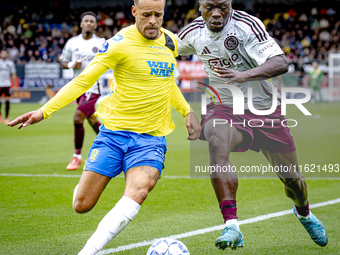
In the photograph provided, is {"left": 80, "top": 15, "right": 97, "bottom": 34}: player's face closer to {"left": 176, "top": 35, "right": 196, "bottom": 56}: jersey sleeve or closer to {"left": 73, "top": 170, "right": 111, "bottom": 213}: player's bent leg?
{"left": 176, "top": 35, "right": 196, "bottom": 56}: jersey sleeve

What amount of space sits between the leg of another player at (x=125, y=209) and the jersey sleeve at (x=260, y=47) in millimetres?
1371

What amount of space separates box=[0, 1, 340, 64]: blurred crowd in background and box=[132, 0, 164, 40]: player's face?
25.0 m

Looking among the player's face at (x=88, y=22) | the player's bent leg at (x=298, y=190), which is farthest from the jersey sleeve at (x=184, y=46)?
the player's face at (x=88, y=22)

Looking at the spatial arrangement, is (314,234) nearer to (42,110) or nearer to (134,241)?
(134,241)

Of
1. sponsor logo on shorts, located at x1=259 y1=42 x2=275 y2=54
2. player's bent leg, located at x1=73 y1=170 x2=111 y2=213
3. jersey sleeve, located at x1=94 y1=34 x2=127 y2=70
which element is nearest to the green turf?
player's bent leg, located at x1=73 y1=170 x2=111 y2=213

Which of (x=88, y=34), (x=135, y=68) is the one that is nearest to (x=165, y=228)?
(x=135, y=68)

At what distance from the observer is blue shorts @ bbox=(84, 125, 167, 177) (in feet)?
11.6

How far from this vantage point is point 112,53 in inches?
138

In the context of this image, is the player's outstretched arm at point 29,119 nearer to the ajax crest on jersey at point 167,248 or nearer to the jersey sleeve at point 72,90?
the jersey sleeve at point 72,90

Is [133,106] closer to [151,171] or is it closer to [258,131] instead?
[151,171]

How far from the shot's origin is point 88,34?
27.8ft

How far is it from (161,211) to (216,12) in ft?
7.80

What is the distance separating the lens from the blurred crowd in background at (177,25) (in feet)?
96.6

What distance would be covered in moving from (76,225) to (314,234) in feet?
7.60
